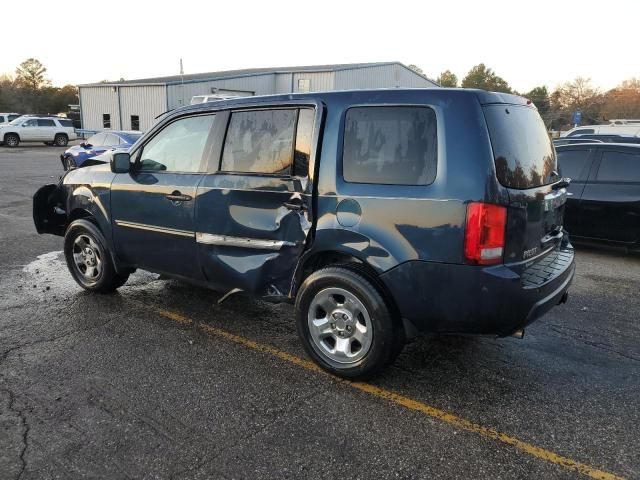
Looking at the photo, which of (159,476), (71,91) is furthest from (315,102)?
(71,91)

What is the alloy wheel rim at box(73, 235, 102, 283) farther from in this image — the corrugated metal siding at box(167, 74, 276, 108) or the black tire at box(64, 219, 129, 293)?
the corrugated metal siding at box(167, 74, 276, 108)

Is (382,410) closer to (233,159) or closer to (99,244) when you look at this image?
(233,159)

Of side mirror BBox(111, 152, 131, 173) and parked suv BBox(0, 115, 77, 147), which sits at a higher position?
parked suv BBox(0, 115, 77, 147)

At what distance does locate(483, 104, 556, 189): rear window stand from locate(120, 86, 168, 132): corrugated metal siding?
103 ft

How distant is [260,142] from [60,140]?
3425 cm

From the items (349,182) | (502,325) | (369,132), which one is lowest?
(502,325)

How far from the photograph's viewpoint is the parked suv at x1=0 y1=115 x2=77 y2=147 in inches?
1236

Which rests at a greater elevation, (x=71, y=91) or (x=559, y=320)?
(x=71, y=91)

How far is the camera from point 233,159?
4.02 meters

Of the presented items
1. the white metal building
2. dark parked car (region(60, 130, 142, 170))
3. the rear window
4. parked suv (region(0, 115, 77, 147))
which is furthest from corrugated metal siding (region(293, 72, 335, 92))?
the rear window

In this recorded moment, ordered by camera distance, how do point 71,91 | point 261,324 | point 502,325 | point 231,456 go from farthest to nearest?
point 71,91, point 261,324, point 502,325, point 231,456

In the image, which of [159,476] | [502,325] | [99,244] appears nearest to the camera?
[159,476]

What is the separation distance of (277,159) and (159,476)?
7.20ft

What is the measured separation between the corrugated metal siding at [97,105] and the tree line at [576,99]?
115 feet
